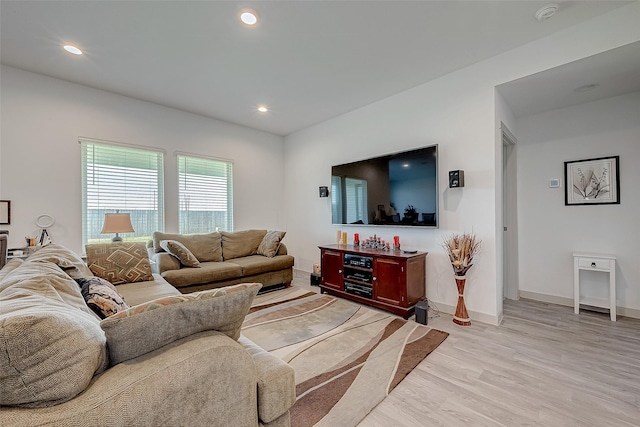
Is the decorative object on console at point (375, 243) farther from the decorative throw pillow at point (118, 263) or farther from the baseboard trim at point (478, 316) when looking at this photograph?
the decorative throw pillow at point (118, 263)

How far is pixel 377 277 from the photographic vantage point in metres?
3.22

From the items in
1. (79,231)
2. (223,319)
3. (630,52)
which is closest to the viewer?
(223,319)

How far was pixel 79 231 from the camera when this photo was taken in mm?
3428

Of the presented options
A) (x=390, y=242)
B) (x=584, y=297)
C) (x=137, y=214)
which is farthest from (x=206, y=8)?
(x=584, y=297)

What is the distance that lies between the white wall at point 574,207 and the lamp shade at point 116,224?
5.29m

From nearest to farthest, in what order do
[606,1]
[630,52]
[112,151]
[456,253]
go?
1. [606,1]
2. [630,52]
3. [456,253]
4. [112,151]

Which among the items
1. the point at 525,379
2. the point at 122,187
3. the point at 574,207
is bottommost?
the point at 525,379

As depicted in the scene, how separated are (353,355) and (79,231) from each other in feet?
12.2

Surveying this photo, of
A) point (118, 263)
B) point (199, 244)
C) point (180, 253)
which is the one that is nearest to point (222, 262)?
point (199, 244)

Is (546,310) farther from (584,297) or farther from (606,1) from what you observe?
(606,1)

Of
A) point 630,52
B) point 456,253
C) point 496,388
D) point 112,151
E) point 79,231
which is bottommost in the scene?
point 496,388

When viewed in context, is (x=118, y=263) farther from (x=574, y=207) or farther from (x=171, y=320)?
(x=574, y=207)

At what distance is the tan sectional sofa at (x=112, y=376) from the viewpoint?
66cm

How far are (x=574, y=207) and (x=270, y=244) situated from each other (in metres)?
4.10
